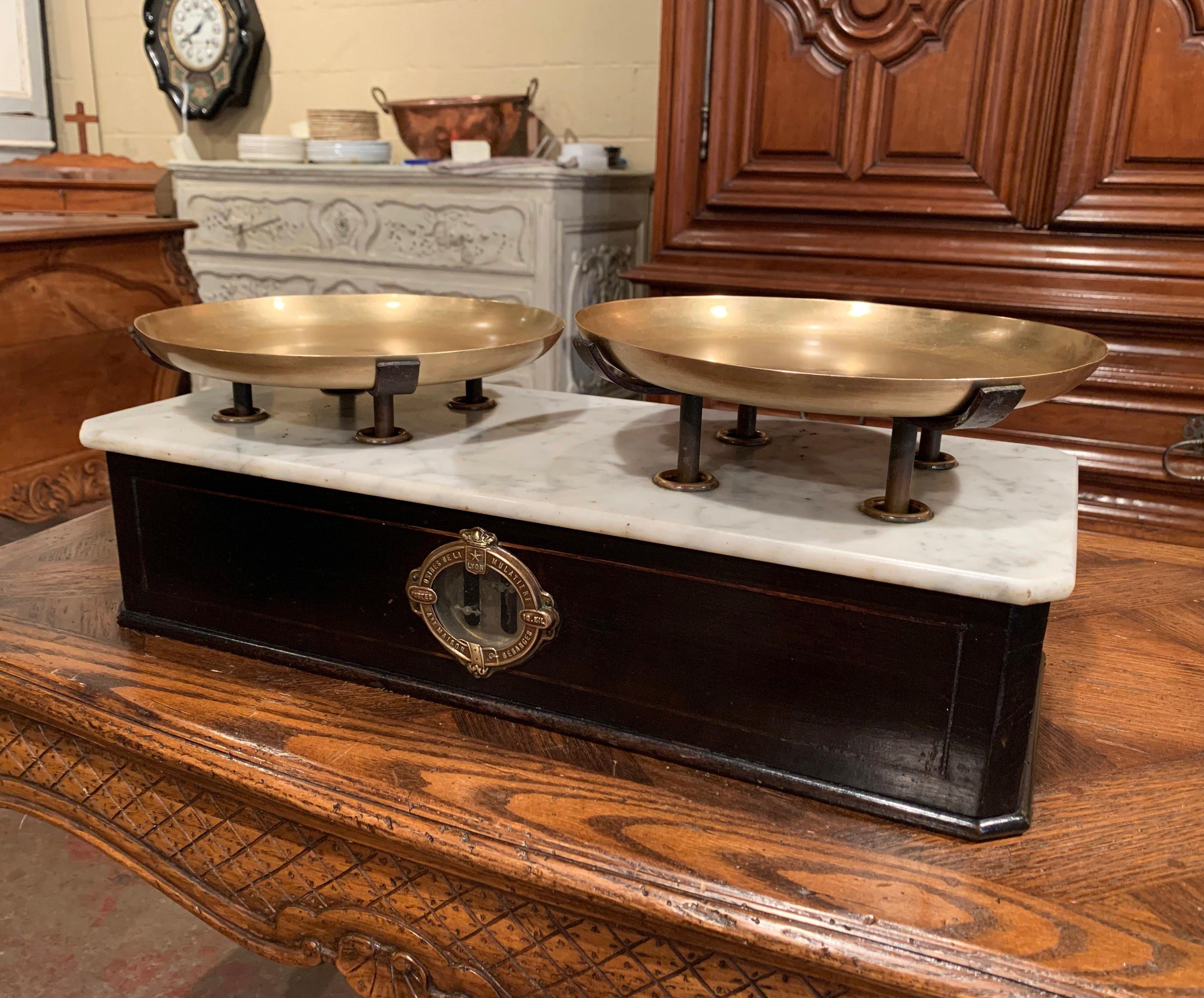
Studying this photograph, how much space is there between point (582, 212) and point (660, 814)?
6.03 feet

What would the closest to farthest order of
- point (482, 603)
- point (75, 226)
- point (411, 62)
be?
point (482, 603) → point (75, 226) → point (411, 62)

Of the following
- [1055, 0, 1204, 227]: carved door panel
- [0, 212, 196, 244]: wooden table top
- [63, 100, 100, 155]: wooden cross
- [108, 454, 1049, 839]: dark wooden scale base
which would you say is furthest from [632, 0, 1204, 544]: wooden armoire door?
[63, 100, 100, 155]: wooden cross

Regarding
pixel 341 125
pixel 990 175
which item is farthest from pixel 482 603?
pixel 341 125

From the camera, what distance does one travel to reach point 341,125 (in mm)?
2691

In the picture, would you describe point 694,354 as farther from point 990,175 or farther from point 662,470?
point 990,175

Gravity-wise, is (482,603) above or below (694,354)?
below

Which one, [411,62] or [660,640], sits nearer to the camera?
[660,640]

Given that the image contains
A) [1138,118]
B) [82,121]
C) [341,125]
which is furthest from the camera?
[82,121]

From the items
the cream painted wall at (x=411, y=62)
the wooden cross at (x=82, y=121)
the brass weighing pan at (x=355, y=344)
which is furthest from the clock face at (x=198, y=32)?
the brass weighing pan at (x=355, y=344)

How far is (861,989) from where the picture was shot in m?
0.64

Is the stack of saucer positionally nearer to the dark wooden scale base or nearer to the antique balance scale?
the antique balance scale

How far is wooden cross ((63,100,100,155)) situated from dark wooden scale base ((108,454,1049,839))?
2.97m

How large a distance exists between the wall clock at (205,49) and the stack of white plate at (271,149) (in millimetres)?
593

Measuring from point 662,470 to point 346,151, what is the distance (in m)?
2.09
